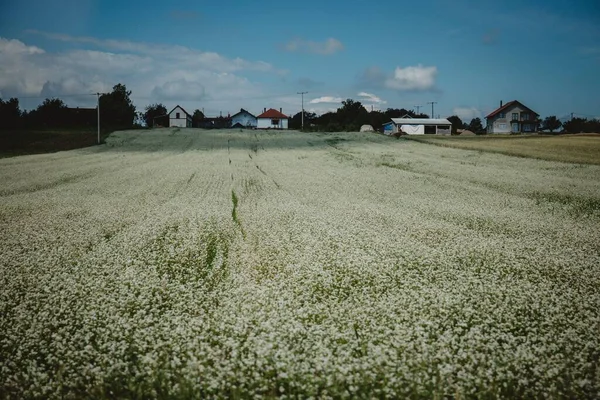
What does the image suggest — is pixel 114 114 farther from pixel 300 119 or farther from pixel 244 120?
pixel 300 119

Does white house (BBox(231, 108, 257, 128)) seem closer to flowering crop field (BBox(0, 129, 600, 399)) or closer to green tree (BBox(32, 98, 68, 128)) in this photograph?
green tree (BBox(32, 98, 68, 128))

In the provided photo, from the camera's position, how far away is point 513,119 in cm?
11975

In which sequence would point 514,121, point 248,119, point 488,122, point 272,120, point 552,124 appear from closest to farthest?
point 514,121
point 488,122
point 272,120
point 248,119
point 552,124

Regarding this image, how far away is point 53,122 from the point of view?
8506cm

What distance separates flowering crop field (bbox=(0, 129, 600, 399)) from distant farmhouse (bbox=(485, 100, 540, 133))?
4821 inches

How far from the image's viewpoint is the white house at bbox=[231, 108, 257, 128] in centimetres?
14112

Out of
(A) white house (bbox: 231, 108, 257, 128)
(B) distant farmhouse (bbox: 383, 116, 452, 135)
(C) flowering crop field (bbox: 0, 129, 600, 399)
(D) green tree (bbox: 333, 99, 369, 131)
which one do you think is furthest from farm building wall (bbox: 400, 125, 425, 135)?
(C) flowering crop field (bbox: 0, 129, 600, 399)

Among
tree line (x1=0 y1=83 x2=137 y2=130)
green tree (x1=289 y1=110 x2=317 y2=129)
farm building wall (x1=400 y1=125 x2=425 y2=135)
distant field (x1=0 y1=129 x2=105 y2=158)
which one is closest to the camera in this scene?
distant field (x1=0 y1=129 x2=105 y2=158)

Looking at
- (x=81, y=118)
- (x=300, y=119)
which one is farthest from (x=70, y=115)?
(x=300, y=119)

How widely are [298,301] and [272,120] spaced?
444ft

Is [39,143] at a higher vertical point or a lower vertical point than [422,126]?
lower

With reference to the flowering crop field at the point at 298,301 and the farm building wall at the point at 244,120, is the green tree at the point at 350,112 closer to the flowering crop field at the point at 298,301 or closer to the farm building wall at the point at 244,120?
the farm building wall at the point at 244,120

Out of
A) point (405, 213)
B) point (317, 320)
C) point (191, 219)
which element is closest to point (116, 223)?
point (191, 219)

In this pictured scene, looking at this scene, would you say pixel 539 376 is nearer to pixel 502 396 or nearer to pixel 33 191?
pixel 502 396
